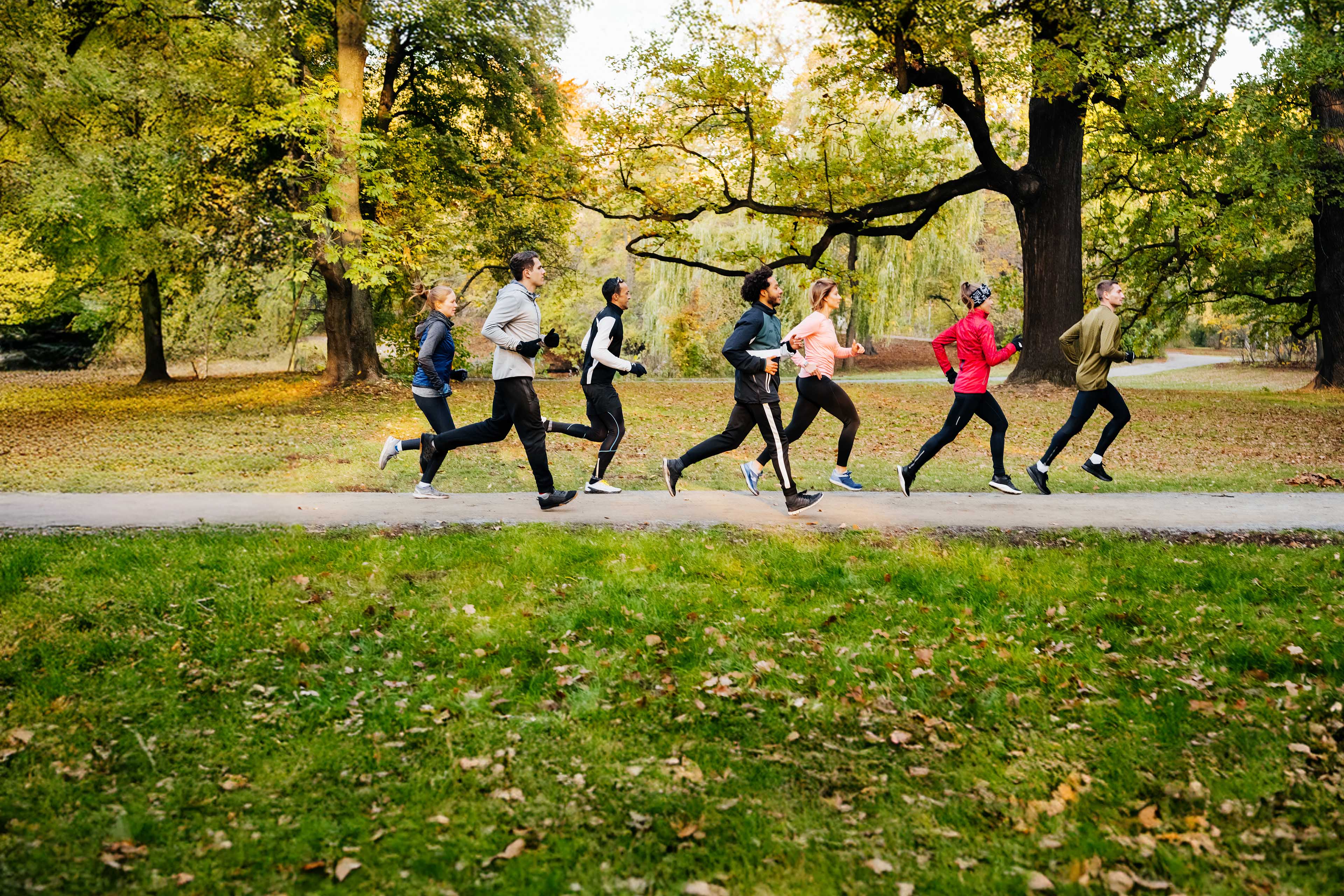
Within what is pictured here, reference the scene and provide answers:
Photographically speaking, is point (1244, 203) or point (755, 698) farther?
point (1244, 203)

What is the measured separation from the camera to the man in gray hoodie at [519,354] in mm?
7859

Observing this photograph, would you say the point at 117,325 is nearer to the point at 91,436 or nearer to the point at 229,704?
the point at 91,436

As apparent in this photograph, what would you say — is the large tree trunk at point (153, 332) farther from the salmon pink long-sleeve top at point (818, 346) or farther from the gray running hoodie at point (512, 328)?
the salmon pink long-sleeve top at point (818, 346)

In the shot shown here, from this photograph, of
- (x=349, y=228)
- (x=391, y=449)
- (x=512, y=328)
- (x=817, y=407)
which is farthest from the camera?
(x=349, y=228)

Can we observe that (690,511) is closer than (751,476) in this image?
Yes

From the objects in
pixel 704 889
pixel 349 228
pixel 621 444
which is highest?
pixel 349 228

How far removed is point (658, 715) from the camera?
5004 millimetres

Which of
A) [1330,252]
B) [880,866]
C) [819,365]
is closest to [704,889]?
[880,866]

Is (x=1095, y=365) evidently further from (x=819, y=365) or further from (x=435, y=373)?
(x=435, y=373)

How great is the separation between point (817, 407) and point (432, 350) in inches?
140

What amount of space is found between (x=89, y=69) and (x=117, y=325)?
16.6m

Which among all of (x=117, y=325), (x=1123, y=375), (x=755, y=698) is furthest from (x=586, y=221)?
(x=755, y=698)

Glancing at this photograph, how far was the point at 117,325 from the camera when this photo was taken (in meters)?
29.5

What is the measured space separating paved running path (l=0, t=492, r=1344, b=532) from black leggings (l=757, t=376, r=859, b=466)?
0.64 m
